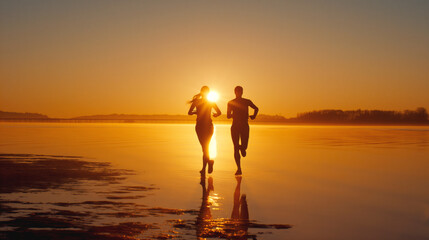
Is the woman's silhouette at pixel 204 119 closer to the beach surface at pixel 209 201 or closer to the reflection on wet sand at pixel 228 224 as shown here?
the beach surface at pixel 209 201

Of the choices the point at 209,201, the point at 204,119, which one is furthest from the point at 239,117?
the point at 209,201

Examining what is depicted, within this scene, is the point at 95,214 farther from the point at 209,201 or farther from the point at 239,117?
the point at 239,117

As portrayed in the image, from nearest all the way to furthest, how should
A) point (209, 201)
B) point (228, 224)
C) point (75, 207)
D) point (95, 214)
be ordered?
1. point (228, 224)
2. point (95, 214)
3. point (75, 207)
4. point (209, 201)

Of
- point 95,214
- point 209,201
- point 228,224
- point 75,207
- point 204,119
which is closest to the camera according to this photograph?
point 228,224

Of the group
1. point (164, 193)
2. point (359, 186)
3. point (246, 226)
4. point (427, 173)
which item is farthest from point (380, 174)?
point (246, 226)

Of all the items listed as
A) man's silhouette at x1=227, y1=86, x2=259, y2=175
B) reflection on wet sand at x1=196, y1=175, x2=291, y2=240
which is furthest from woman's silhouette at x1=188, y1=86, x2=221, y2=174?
reflection on wet sand at x1=196, y1=175, x2=291, y2=240

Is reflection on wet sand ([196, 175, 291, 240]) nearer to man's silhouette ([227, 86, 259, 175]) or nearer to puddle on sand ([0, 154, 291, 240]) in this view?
puddle on sand ([0, 154, 291, 240])

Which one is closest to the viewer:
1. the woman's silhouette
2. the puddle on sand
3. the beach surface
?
the puddle on sand

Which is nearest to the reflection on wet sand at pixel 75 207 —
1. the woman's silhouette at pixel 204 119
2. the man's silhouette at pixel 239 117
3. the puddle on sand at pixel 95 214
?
the puddle on sand at pixel 95 214

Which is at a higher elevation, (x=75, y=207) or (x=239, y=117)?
(x=239, y=117)

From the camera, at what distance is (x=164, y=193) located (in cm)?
862

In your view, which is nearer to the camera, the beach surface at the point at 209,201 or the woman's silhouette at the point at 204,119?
the beach surface at the point at 209,201

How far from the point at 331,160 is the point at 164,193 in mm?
8598

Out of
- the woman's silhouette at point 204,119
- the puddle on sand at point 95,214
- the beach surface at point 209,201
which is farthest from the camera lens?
the woman's silhouette at point 204,119
